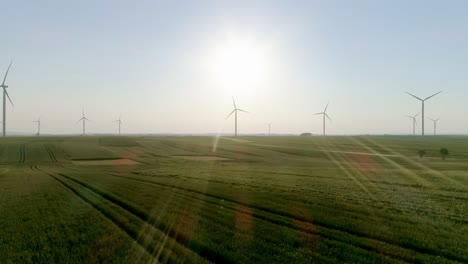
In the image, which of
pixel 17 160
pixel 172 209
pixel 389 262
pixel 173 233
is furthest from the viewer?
pixel 17 160

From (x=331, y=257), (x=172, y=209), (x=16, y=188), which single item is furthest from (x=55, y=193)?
(x=331, y=257)

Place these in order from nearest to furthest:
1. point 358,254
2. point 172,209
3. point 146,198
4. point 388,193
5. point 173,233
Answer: point 358,254, point 173,233, point 172,209, point 146,198, point 388,193

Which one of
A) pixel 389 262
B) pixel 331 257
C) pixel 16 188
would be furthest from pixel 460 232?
pixel 16 188

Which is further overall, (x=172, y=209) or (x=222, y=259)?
(x=172, y=209)

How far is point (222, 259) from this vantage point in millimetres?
12539

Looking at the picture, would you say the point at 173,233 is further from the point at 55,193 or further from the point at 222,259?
the point at 55,193

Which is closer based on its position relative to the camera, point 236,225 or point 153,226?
point 236,225

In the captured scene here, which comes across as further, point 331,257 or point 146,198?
point 146,198

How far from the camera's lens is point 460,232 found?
1593 centimetres

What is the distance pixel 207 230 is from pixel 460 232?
10536 millimetres

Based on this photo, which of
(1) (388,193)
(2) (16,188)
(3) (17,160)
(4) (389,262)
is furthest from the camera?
(3) (17,160)

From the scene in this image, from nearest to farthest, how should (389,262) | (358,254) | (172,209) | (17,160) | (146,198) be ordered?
1. (389,262)
2. (358,254)
3. (172,209)
4. (146,198)
5. (17,160)

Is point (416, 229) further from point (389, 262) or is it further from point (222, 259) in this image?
point (222, 259)

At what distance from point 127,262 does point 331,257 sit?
660 cm
